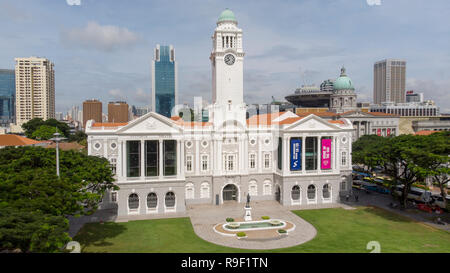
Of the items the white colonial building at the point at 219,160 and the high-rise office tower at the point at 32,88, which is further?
the high-rise office tower at the point at 32,88

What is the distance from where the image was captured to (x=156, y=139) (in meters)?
45.0

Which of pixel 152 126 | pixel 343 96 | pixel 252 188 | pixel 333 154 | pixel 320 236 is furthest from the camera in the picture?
pixel 343 96

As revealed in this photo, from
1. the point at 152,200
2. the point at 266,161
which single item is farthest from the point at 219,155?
the point at 152,200

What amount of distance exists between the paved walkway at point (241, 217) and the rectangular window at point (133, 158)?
28.9 feet

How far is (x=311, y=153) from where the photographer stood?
50062 millimetres

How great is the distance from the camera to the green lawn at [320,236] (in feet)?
106

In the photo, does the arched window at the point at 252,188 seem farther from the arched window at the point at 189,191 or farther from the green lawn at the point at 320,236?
the green lawn at the point at 320,236

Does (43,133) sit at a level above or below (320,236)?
above

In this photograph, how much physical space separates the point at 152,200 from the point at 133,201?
2418 mm

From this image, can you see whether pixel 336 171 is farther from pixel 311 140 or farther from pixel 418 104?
pixel 418 104

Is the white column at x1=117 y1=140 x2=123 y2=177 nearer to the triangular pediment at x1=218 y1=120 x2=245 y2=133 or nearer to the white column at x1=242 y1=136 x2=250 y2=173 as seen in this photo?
the triangular pediment at x1=218 y1=120 x2=245 y2=133

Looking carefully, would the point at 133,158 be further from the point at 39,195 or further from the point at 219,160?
the point at 39,195

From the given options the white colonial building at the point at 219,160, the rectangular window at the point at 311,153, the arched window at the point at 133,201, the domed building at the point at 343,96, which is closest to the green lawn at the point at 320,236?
the arched window at the point at 133,201

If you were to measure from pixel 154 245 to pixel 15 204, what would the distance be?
44.5ft
